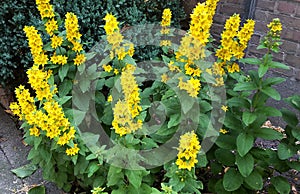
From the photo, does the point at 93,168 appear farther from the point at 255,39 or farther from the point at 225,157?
the point at 255,39

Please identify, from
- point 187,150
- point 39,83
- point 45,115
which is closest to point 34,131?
point 45,115

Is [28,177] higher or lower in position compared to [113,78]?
lower

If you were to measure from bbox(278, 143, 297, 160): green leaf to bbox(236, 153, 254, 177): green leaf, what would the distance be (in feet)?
0.67

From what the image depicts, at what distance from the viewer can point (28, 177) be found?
2.86 m

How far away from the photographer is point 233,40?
7.72 ft

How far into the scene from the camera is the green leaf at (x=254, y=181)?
2.33 meters

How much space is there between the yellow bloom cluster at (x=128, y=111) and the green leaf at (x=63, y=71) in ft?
1.90

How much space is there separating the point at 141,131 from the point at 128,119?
0.57 ft

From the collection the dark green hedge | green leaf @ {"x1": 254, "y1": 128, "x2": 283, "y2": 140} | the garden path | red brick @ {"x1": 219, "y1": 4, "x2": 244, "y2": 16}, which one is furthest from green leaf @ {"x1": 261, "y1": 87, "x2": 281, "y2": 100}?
red brick @ {"x1": 219, "y1": 4, "x2": 244, "y2": 16}

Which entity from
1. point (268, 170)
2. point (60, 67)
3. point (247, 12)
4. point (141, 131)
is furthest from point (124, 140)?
point (247, 12)

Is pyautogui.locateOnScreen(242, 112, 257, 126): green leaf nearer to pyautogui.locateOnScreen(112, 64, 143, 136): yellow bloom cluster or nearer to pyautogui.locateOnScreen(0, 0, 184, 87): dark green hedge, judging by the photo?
pyautogui.locateOnScreen(112, 64, 143, 136): yellow bloom cluster

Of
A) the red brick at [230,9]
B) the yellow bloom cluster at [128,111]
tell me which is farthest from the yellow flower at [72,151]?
the red brick at [230,9]

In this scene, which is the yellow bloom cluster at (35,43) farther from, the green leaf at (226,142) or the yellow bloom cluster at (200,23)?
the green leaf at (226,142)

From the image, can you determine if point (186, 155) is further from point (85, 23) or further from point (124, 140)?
point (85, 23)
